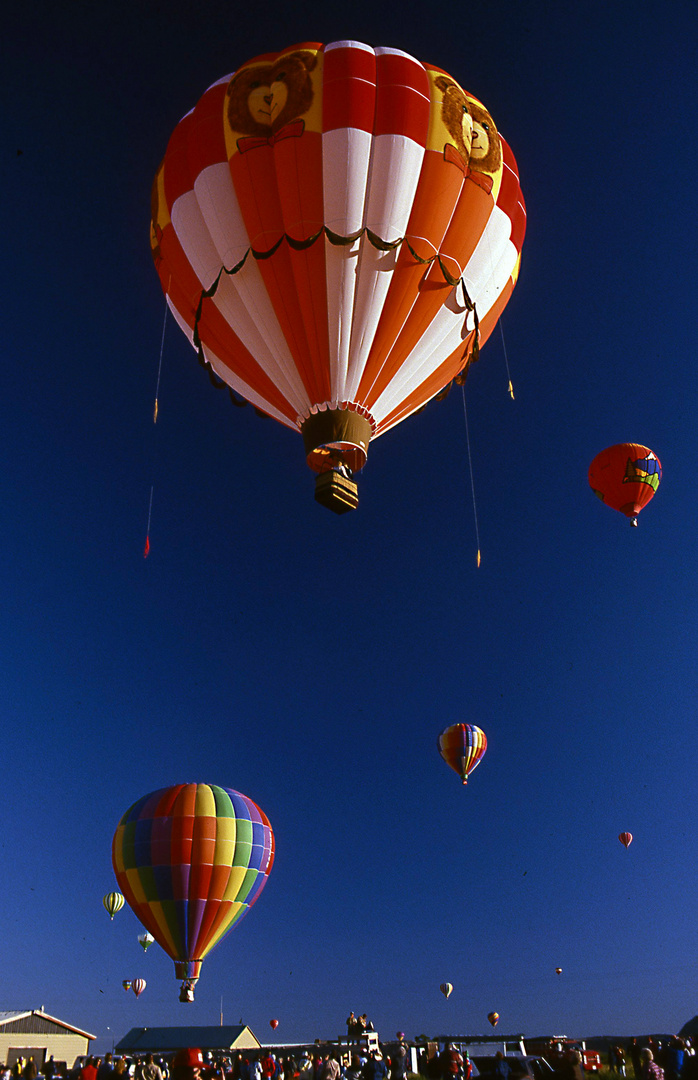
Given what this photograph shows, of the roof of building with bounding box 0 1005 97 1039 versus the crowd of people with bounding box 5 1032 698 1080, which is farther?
the roof of building with bounding box 0 1005 97 1039

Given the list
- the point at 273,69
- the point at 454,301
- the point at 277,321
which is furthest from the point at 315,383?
the point at 273,69

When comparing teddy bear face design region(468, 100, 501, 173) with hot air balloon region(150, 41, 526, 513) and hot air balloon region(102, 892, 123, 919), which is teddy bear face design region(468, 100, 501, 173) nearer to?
hot air balloon region(150, 41, 526, 513)

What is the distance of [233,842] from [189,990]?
12.4ft

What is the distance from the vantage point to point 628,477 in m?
18.6

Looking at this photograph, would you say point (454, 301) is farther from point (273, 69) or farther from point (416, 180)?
point (273, 69)

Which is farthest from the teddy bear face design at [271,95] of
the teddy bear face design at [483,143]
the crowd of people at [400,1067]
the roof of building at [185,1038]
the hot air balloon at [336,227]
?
the roof of building at [185,1038]

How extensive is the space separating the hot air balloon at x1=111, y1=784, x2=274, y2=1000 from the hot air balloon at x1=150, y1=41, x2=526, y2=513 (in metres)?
12.5

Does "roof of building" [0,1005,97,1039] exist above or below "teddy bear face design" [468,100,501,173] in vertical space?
below

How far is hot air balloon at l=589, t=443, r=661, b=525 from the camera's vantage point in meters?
18.6

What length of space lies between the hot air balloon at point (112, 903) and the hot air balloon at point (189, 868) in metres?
8.77

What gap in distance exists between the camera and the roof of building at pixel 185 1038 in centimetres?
4038

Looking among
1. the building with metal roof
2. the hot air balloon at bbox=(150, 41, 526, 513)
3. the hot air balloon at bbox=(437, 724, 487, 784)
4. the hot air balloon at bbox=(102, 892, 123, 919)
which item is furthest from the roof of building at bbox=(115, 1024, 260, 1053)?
the hot air balloon at bbox=(150, 41, 526, 513)

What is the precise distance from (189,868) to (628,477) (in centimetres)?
1498

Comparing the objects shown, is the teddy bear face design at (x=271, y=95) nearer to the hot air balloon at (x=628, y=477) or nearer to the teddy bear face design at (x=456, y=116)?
the teddy bear face design at (x=456, y=116)
